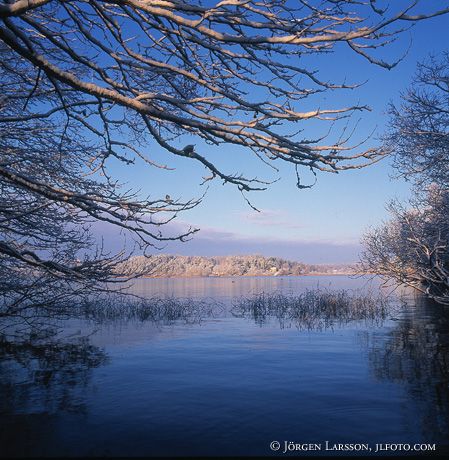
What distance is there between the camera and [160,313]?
20.5 meters

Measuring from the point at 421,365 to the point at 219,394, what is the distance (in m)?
4.71

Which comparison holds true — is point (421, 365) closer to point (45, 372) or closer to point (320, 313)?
point (45, 372)

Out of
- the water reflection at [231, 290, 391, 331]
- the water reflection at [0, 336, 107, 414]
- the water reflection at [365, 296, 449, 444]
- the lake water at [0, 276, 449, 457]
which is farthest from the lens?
the water reflection at [231, 290, 391, 331]

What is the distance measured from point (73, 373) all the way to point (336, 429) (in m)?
5.30

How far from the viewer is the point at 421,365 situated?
853cm

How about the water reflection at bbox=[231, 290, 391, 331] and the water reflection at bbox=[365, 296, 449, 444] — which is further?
the water reflection at bbox=[231, 290, 391, 331]

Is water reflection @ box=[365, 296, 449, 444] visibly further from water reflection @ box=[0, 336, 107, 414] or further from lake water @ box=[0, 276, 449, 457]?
water reflection @ box=[0, 336, 107, 414]

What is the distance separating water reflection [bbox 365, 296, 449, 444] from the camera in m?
5.39

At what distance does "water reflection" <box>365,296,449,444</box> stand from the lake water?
0.02 metres

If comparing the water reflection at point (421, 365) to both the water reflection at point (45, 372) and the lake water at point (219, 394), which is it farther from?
the water reflection at point (45, 372)

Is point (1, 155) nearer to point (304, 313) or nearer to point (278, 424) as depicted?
point (278, 424)

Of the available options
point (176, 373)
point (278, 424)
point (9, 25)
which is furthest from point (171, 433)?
point (9, 25)

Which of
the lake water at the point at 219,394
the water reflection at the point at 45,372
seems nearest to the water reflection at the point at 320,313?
the lake water at the point at 219,394

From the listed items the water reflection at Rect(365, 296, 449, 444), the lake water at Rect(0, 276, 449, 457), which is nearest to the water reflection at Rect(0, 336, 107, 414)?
the lake water at Rect(0, 276, 449, 457)
